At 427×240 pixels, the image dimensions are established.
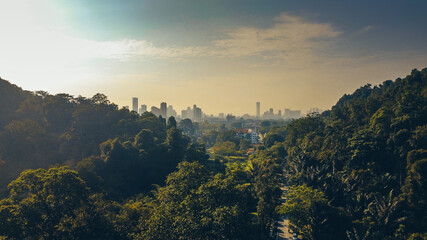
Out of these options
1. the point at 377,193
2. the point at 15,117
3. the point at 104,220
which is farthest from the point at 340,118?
the point at 15,117

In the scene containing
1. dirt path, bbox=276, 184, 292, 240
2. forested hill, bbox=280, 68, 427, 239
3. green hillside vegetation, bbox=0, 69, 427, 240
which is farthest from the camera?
dirt path, bbox=276, 184, 292, 240

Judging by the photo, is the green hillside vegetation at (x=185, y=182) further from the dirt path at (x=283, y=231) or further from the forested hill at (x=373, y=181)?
the dirt path at (x=283, y=231)

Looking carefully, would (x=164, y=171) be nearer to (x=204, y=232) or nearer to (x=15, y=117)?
(x=204, y=232)

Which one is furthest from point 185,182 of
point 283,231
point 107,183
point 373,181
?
point 373,181

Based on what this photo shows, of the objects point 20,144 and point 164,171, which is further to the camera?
point 164,171

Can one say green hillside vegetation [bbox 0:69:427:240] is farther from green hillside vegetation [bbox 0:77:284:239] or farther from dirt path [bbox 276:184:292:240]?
dirt path [bbox 276:184:292:240]

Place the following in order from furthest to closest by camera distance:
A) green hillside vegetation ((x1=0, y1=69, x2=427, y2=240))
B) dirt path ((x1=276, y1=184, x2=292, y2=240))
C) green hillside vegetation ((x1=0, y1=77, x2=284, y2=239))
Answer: dirt path ((x1=276, y1=184, x2=292, y2=240)) → green hillside vegetation ((x1=0, y1=69, x2=427, y2=240)) → green hillside vegetation ((x1=0, y1=77, x2=284, y2=239))

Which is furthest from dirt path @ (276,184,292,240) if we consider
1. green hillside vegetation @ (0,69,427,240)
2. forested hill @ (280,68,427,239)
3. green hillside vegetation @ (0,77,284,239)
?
green hillside vegetation @ (0,77,284,239)

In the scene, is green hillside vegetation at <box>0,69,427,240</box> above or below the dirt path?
above
